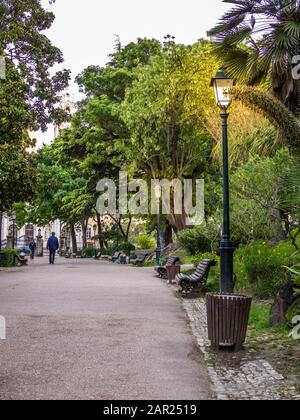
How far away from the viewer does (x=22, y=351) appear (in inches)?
250

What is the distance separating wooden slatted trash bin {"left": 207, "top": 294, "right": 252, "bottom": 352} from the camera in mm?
6480

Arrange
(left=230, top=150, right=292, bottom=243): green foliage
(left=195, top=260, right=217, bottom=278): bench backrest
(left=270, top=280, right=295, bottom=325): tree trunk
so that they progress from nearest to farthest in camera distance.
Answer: (left=270, top=280, right=295, bottom=325): tree trunk < (left=195, top=260, right=217, bottom=278): bench backrest < (left=230, top=150, right=292, bottom=243): green foliage

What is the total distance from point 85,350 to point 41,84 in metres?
20.8

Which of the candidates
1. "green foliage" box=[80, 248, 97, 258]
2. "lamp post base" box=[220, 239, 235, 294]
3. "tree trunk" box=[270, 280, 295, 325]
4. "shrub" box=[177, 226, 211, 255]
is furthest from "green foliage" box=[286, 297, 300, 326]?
"green foliage" box=[80, 248, 97, 258]

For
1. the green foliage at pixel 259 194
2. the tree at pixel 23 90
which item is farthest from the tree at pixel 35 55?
the green foliage at pixel 259 194

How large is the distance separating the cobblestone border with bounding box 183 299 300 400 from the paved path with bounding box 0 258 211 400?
158 mm

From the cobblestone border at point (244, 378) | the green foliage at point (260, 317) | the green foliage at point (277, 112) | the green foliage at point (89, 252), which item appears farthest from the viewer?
the green foliage at point (89, 252)

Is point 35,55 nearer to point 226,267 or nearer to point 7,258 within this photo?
point 7,258

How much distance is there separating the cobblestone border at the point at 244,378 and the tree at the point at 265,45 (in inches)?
305

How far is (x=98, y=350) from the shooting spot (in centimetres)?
646

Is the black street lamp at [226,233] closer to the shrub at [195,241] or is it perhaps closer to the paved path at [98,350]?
the paved path at [98,350]

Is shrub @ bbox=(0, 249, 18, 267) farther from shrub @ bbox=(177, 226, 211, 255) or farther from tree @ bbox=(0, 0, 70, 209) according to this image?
shrub @ bbox=(177, 226, 211, 255)

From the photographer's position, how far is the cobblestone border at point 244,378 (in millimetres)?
4770
